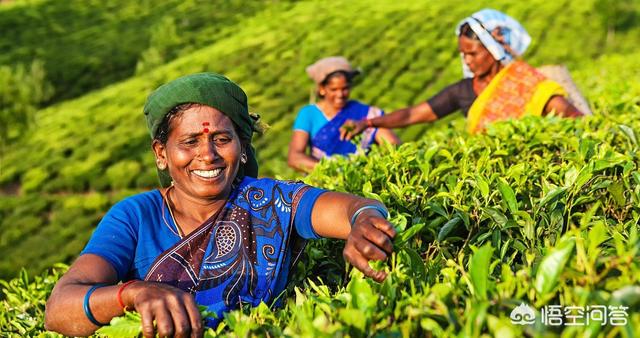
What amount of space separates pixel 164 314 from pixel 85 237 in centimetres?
875

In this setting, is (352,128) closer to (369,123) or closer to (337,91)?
(369,123)

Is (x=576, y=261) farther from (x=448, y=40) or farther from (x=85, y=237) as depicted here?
(x=448, y=40)

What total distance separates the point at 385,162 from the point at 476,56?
5.19ft

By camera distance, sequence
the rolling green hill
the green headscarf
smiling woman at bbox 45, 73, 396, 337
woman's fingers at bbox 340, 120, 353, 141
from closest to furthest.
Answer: smiling woman at bbox 45, 73, 396, 337, the green headscarf, woman's fingers at bbox 340, 120, 353, 141, the rolling green hill

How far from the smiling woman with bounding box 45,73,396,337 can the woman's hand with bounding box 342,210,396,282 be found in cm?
15

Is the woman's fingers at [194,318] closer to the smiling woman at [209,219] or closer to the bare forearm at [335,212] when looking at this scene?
the smiling woman at [209,219]

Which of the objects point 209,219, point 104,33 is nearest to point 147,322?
point 209,219

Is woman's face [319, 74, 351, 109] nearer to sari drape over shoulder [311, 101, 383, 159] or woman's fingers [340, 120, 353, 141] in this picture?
sari drape over shoulder [311, 101, 383, 159]

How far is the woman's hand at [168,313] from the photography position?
146 centimetres

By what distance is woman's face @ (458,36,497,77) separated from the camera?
4188 mm

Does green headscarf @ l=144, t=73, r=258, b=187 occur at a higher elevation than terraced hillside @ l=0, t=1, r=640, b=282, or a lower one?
higher

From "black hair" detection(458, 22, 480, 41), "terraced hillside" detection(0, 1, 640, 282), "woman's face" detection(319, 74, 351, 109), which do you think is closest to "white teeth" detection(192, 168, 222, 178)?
"black hair" detection(458, 22, 480, 41)

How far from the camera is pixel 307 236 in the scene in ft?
6.75

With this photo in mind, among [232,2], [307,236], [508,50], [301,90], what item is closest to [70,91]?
[301,90]
